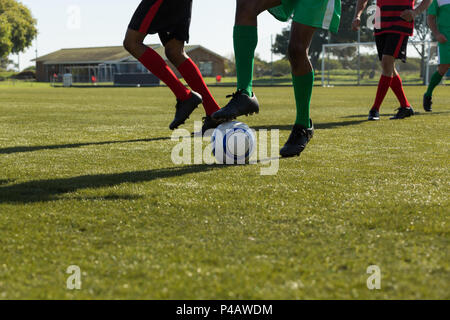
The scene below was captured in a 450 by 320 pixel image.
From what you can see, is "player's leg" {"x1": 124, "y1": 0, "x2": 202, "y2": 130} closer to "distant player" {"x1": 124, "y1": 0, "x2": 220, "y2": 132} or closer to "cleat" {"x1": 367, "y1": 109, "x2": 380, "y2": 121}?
"distant player" {"x1": 124, "y1": 0, "x2": 220, "y2": 132}

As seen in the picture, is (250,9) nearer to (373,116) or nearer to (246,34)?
(246,34)

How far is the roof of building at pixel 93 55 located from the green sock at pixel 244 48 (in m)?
57.5

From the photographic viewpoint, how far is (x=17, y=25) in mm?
71500

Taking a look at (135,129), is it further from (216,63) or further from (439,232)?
(216,63)

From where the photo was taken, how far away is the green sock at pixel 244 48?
12.1 feet

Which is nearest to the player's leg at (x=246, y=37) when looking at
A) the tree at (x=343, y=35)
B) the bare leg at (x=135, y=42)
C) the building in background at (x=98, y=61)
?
the bare leg at (x=135, y=42)

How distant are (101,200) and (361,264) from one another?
143cm

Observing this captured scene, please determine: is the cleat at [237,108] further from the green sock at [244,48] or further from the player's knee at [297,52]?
the player's knee at [297,52]

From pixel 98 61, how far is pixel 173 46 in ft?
196

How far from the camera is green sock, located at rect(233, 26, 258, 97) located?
3676 mm

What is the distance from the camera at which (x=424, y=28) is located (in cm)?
3397

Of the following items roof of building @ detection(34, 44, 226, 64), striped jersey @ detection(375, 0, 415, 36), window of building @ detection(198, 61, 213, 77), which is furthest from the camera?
window of building @ detection(198, 61, 213, 77)

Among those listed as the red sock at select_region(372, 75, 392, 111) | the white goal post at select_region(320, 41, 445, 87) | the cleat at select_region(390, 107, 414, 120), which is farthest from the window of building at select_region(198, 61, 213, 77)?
the cleat at select_region(390, 107, 414, 120)

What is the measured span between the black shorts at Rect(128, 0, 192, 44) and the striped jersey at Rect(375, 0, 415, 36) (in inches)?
149
